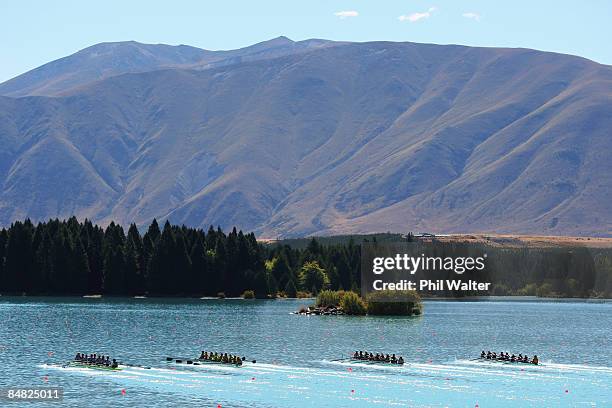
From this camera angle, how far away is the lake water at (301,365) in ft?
327

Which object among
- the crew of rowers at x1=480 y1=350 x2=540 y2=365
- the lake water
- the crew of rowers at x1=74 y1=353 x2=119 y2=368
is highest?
the crew of rowers at x1=480 y1=350 x2=540 y2=365

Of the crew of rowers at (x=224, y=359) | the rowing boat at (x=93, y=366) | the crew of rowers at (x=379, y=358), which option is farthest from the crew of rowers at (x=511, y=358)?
the rowing boat at (x=93, y=366)

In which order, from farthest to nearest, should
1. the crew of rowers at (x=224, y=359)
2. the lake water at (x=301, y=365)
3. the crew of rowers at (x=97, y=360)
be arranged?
1. the crew of rowers at (x=224, y=359)
2. the crew of rowers at (x=97, y=360)
3. the lake water at (x=301, y=365)

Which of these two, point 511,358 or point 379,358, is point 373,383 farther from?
point 511,358

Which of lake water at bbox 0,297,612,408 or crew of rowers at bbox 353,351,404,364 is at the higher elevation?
crew of rowers at bbox 353,351,404,364

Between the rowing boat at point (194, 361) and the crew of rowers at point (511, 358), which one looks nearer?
the rowing boat at point (194, 361)

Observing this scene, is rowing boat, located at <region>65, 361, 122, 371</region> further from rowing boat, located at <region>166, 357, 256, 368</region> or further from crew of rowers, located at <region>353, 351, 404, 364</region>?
crew of rowers, located at <region>353, 351, 404, 364</region>

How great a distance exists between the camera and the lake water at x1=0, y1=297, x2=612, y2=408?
99.6m

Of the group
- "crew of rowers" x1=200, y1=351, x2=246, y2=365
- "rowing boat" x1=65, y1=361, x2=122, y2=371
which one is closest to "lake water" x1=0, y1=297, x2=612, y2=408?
"rowing boat" x1=65, y1=361, x2=122, y2=371

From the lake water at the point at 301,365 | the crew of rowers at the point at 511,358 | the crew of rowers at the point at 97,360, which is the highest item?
the crew of rowers at the point at 511,358

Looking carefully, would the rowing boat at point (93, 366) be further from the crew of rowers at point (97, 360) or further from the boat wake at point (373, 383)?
the boat wake at point (373, 383)

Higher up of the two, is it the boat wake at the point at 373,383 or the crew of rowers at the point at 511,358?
the crew of rowers at the point at 511,358

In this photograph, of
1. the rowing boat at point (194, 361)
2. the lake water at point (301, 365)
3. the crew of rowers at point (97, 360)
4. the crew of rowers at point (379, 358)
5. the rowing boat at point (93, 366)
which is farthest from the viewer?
the crew of rowers at point (379, 358)

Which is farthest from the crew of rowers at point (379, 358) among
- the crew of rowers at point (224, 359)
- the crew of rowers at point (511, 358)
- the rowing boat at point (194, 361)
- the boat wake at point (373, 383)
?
the crew of rowers at point (224, 359)
